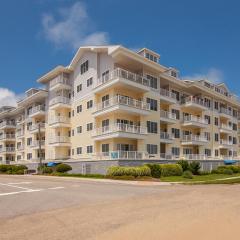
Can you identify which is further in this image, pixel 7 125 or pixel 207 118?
pixel 7 125

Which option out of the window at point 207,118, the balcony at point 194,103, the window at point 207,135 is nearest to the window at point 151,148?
the balcony at point 194,103

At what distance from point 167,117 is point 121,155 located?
Result: 12.5m

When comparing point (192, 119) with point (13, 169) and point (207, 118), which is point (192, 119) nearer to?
point (207, 118)

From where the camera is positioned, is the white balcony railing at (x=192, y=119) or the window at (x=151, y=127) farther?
the white balcony railing at (x=192, y=119)

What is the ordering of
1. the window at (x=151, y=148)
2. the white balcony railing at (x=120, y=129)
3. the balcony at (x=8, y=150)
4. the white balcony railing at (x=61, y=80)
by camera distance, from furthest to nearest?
the balcony at (x=8, y=150)
the white balcony railing at (x=61, y=80)
the window at (x=151, y=148)
the white balcony railing at (x=120, y=129)

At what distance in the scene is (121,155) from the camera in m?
35.8

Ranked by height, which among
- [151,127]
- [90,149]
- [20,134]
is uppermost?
[151,127]

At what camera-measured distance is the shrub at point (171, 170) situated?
36125mm

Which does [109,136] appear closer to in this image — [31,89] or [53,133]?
[53,133]

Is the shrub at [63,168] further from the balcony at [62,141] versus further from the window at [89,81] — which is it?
the window at [89,81]

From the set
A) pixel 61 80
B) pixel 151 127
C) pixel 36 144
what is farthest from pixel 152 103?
pixel 36 144

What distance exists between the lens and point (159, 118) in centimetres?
4369

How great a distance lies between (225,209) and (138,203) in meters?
3.68

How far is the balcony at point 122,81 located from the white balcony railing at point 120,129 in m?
4.59
